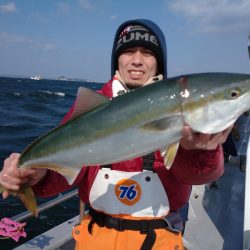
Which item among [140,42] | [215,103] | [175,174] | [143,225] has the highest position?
[140,42]

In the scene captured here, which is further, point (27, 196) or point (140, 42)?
point (140, 42)

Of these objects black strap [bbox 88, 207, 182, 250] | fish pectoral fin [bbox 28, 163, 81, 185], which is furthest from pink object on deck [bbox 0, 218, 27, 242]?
fish pectoral fin [bbox 28, 163, 81, 185]

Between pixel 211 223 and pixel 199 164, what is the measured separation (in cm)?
362

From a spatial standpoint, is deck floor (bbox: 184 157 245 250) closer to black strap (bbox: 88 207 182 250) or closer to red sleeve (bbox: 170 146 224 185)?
black strap (bbox: 88 207 182 250)

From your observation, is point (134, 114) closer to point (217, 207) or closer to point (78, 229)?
point (78, 229)

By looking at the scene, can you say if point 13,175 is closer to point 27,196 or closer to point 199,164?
point 27,196

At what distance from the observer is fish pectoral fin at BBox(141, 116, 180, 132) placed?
2.68 metres

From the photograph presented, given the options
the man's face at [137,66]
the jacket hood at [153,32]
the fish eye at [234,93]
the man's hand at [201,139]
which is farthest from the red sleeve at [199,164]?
the jacket hood at [153,32]

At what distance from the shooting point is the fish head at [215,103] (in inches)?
106

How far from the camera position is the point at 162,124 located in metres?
2.68

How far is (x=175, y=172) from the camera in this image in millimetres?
3311

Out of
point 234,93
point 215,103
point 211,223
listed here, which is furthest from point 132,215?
point 211,223

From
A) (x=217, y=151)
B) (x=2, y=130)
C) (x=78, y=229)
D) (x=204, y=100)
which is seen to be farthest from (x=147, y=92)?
(x=2, y=130)

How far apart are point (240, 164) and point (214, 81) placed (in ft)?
20.0
